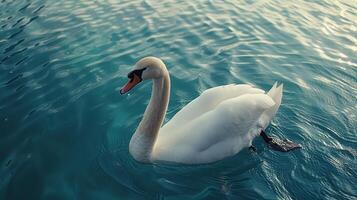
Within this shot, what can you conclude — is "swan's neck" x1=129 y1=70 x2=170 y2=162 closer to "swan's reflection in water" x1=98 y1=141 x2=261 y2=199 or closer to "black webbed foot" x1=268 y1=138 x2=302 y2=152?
"swan's reflection in water" x1=98 y1=141 x2=261 y2=199

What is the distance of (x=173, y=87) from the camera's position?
8250 mm

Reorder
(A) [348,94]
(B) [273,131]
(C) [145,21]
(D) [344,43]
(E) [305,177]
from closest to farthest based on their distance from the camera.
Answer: (E) [305,177], (B) [273,131], (A) [348,94], (D) [344,43], (C) [145,21]

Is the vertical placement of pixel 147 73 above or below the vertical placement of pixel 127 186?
above

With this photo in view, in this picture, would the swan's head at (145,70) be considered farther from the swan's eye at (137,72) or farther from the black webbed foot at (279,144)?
the black webbed foot at (279,144)

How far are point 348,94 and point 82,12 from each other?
24.9ft

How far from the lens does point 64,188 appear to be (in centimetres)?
579

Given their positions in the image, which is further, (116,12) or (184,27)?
(116,12)

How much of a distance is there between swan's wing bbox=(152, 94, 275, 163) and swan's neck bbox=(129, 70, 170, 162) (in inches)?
6.5

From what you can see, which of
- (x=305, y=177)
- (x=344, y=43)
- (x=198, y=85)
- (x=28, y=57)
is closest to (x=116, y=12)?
(x=28, y=57)

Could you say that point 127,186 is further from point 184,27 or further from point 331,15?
point 331,15

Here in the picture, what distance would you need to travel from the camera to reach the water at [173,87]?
231 inches

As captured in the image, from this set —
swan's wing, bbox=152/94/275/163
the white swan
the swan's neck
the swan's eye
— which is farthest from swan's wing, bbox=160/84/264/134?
the swan's eye

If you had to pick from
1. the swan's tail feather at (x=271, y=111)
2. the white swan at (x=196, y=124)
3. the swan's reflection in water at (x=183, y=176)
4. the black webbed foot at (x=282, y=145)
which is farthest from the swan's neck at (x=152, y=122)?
the black webbed foot at (x=282, y=145)

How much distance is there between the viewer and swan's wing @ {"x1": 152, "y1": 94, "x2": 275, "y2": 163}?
18.8 feet
